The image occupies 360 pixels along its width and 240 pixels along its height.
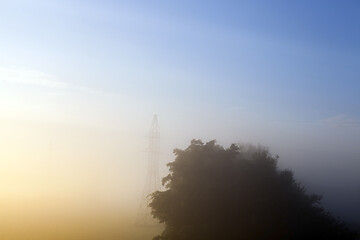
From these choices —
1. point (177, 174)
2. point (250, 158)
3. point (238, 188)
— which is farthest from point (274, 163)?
point (177, 174)

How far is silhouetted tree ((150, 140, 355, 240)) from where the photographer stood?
66875 millimetres

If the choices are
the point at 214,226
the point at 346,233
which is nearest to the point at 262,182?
the point at 214,226

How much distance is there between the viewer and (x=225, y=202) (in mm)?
68375

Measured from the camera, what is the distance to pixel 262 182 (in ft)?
231

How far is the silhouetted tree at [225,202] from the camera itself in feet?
219

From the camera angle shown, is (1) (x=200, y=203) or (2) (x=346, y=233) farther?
(2) (x=346, y=233)

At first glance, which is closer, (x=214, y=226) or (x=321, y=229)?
(x=214, y=226)

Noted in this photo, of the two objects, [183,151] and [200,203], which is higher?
[183,151]

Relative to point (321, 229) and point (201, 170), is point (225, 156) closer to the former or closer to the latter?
point (201, 170)

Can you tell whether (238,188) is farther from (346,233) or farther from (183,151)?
(346,233)

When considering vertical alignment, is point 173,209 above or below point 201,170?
below

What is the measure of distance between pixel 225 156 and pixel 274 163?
7.02 metres

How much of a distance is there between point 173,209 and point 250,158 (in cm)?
1277

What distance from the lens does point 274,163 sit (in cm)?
7450
